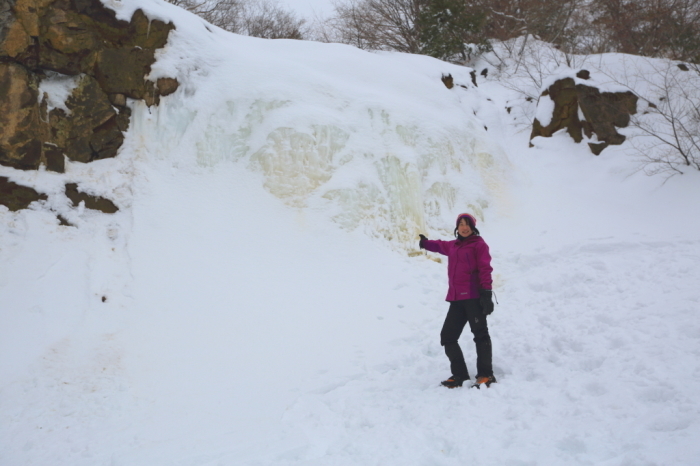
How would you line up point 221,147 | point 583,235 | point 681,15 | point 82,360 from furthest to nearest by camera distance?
point 681,15
point 583,235
point 221,147
point 82,360

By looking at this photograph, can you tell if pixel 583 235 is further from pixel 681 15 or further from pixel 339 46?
pixel 681 15

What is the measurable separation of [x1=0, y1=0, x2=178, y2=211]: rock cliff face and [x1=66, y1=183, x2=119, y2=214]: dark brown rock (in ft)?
1.28

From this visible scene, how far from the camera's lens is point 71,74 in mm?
6391

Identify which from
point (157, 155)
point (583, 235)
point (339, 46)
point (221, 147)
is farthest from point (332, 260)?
point (339, 46)

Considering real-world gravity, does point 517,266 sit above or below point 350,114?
below

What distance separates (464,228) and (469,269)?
1.18 feet

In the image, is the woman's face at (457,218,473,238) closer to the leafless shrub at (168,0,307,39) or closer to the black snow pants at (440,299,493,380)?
the black snow pants at (440,299,493,380)

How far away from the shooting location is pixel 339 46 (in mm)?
9758

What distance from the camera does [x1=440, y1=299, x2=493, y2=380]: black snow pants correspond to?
380 cm

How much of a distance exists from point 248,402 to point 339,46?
782 centimetres

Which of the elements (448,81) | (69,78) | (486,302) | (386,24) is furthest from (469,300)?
(386,24)

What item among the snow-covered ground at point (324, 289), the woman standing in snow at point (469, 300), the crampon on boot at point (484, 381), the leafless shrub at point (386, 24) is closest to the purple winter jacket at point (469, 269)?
the woman standing in snow at point (469, 300)

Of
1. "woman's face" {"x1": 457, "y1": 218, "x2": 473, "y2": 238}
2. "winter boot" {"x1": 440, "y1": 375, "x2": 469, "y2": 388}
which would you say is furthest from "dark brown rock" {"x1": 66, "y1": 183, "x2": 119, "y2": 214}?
"winter boot" {"x1": 440, "y1": 375, "x2": 469, "y2": 388}

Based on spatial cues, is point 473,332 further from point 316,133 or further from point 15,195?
point 15,195
